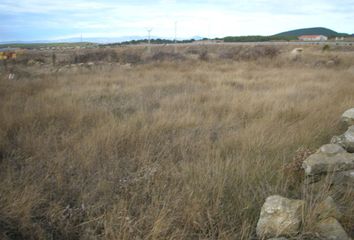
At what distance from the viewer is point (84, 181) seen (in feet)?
12.8

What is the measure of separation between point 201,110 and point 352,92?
5.03m

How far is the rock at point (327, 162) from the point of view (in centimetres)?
394

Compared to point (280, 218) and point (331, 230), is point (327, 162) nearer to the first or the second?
point (331, 230)

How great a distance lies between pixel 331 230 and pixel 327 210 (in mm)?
244

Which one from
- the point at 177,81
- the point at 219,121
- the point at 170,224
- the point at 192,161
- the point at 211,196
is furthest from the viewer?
the point at 177,81

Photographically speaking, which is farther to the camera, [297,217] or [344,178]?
[344,178]

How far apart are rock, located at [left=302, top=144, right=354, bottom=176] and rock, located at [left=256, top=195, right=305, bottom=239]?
1134mm

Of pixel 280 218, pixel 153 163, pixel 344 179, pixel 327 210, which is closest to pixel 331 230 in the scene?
pixel 327 210

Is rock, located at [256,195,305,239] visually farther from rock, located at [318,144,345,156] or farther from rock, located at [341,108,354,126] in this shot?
rock, located at [341,108,354,126]

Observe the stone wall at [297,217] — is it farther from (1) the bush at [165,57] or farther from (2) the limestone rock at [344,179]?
(1) the bush at [165,57]

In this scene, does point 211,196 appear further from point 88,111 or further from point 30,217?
point 88,111

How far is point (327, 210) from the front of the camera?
296 cm

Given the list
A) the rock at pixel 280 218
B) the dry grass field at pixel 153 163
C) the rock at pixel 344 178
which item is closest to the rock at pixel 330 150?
the dry grass field at pixel 153 163

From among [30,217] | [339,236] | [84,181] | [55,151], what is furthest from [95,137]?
[339,236]
